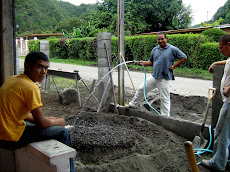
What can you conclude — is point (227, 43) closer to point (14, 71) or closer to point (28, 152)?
point (28, 152)

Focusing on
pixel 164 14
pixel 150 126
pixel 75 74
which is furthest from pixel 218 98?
pixel 164 14

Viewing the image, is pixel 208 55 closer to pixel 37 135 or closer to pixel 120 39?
pixel 120 39

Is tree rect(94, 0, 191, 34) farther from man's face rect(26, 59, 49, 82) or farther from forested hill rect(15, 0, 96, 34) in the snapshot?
forested hill rect(15, 0, 96, 34)

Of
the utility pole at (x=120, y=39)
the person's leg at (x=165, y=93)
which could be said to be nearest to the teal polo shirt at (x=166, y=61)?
the person's leg at (x=165, y=93)

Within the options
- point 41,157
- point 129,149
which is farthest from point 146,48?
point 41,157

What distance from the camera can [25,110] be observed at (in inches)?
88.3

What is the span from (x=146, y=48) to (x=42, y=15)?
42.2m

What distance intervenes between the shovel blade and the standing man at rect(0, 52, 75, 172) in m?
2.30

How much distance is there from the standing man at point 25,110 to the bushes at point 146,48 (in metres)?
8.13

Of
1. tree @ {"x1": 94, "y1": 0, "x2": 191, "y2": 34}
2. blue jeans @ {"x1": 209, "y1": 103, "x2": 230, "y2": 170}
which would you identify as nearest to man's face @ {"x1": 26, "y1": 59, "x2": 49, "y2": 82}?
blue jeans @ {"x1": 209, "y1": 103, "x2": 230, "y2": 170}

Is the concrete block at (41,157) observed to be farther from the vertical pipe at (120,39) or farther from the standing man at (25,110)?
the vertical pipe at (120,39)

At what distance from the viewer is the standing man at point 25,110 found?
216cm

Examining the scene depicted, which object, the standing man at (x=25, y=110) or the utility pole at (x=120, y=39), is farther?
the utility pole at (x=120, y=39)

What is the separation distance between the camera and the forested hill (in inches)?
1855
